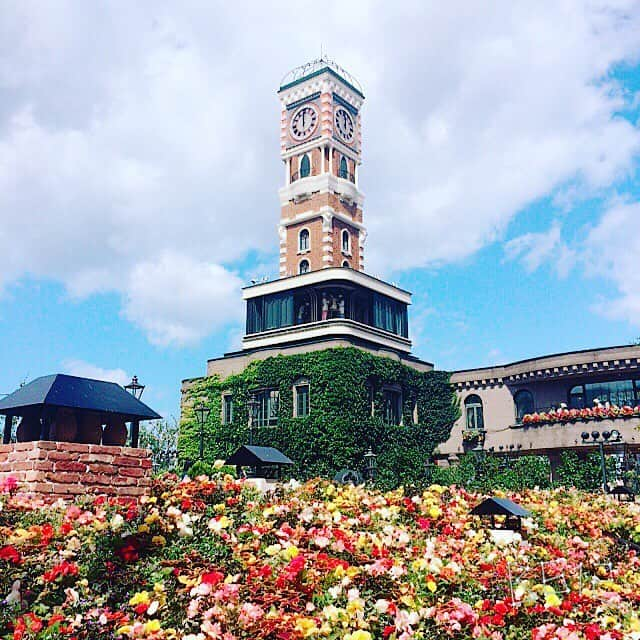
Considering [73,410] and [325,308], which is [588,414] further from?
[73,410]

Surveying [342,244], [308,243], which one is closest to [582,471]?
[342,244]

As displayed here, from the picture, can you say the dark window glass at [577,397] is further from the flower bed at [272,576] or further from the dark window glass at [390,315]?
the flower bed at [272,576]

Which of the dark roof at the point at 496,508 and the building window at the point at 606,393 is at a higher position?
the building window at the point at 606,393

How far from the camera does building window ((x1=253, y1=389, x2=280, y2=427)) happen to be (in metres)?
36.1

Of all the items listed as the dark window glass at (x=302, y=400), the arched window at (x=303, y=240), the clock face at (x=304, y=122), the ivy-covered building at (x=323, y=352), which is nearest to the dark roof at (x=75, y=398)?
the ivy-covered building at (x=323, y=352)

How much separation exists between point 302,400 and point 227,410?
5.07 metres

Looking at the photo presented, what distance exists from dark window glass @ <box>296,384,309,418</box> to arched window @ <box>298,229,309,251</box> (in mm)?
11813

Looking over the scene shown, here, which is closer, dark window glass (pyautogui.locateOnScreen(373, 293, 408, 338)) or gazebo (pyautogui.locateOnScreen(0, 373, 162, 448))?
gazebo (pyautogui.locateOnScreen(0, 373, 162, 448))

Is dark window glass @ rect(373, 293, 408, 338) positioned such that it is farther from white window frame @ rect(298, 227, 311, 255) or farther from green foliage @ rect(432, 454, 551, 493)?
green foliage @ rect(432, 454, 551, 493)

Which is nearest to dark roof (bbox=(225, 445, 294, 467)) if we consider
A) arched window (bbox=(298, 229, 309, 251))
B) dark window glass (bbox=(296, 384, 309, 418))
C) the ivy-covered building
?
the ivy-covered building

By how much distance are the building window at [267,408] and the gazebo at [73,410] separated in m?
26.3

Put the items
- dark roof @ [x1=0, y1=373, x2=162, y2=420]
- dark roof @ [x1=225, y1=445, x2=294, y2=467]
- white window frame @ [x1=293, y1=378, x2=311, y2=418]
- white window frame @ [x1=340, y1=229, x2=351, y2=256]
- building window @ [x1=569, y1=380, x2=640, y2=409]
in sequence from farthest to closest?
white window frame @ [x1=340, y1=229, x2=351, y2=256] → white window frame @ [x1=293, y1=378, x2=311, y2=418] → building window @ [x1=569, y1=380, x2=640, y2=409] → dark roof @ [x1=225, y1=445, x2=294, y2=467] → dark roof @ [x1=0, y1=373, x2=162, y2=420]

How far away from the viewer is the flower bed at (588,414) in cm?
3127

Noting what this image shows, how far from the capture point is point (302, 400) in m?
35.5
